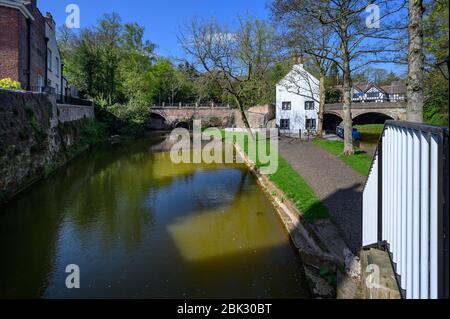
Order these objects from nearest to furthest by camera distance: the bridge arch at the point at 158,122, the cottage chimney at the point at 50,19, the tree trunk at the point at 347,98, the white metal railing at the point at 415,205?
the white metal railing at the point at 415,205, the tree trunk at the point at 347,98, the cottage chimney at the point at 50,19, the bridge arch at the point at 158,122

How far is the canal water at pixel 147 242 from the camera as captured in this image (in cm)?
632

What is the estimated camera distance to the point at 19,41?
20.9m

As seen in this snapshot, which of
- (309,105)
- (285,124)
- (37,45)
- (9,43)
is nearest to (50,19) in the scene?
(37,45)

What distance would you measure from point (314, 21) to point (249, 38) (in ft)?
28.4

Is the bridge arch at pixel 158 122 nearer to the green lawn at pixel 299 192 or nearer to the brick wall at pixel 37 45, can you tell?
the brick wall at pixel 37 45

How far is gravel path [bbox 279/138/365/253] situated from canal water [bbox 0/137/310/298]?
1.35 m

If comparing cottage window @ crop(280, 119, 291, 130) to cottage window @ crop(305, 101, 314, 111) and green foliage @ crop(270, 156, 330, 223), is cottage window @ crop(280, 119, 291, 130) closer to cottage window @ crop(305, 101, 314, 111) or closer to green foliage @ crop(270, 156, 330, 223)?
cottage window @ crop(305, 101, 314, 111)

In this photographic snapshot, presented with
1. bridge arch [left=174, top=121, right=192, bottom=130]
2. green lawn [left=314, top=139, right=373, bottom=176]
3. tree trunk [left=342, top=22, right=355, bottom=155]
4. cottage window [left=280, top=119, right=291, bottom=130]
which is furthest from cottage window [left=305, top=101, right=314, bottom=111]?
bridge arch [left=174, top=121, right=192, bottom=130]

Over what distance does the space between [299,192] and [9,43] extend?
64.4 feet

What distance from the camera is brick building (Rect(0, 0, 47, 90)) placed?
2053 cm

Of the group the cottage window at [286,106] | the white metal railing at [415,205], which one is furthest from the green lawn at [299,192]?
the cottage window at [286,106]

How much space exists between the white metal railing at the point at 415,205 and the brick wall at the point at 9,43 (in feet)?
74.1
